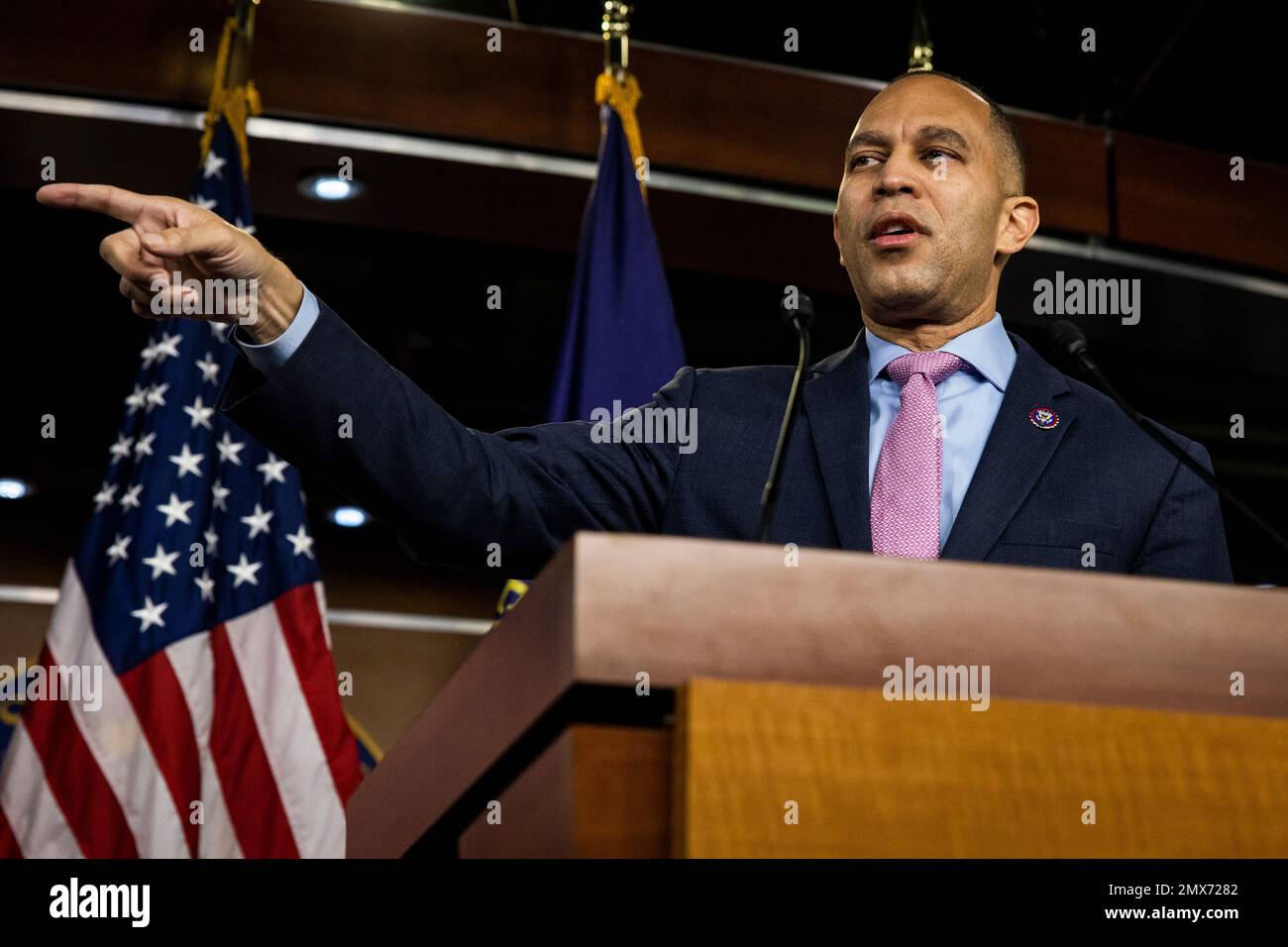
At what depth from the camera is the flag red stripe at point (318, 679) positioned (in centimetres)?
317

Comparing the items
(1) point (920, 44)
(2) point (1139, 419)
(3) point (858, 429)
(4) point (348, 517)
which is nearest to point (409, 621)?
(4) point (348, 517)

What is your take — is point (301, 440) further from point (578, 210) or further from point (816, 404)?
point (578, 210)

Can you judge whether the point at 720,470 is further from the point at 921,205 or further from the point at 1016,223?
the point at 1016,223

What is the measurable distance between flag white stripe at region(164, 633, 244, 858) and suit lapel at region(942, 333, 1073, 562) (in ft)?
6.48

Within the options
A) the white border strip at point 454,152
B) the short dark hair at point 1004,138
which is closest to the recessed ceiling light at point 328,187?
the white border strip at point 454,152

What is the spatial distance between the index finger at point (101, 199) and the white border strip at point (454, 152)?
2338 mm

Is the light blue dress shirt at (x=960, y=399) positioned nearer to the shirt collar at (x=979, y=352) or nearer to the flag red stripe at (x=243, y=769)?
the shirt collar at (x=979, y=352)

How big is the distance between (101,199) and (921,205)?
1.03m

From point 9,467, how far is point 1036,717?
521 centimetres

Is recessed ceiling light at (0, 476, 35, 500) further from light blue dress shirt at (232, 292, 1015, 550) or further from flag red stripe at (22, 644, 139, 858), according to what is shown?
light blue dress shirt at (232, 292, 1015, 550)

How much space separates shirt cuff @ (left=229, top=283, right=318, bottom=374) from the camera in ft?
4.21

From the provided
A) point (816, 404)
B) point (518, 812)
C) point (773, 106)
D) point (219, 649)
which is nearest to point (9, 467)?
point (219, 649)

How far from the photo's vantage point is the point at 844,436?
5.40 ft
